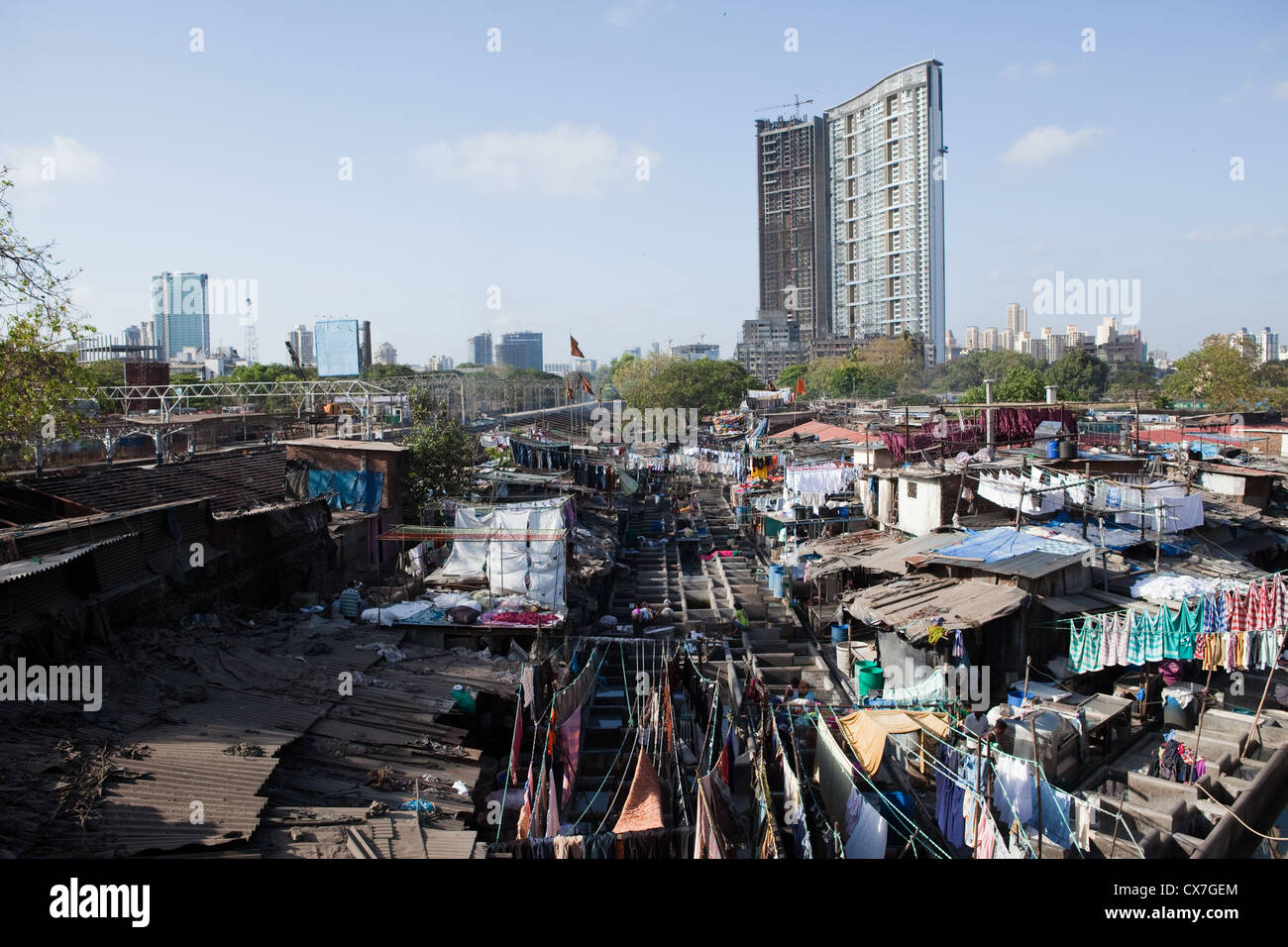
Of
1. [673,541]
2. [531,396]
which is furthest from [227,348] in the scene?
[673,541]

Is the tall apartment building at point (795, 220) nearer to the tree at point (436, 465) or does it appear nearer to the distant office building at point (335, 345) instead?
the distant office building at point (335, 345)

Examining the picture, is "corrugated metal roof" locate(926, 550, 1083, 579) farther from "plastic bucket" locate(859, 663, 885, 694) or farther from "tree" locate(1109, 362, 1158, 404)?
"tree" locate(1109, 362, 1158, 404)

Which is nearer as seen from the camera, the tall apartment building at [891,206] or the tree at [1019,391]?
the tree at [1019,391]

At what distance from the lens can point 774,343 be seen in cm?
11362

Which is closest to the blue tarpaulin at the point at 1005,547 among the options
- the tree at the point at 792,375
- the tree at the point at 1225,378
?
the tree at the point at 1225,378

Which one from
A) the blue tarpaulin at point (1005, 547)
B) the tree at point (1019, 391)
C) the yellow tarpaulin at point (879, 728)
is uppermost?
the tree at point (1019, 391)

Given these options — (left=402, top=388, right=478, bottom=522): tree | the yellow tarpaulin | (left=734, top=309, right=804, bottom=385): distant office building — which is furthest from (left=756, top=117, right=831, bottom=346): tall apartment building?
the yellow tarpaulin

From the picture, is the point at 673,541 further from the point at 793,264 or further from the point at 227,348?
the point at 227,348

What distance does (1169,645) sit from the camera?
38.9ft

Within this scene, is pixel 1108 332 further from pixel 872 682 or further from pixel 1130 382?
pixel 872 682

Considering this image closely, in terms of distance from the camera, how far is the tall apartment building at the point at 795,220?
10669 centimetres

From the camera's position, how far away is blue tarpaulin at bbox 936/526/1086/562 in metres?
14.0

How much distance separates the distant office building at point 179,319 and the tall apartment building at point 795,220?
72606 mm
